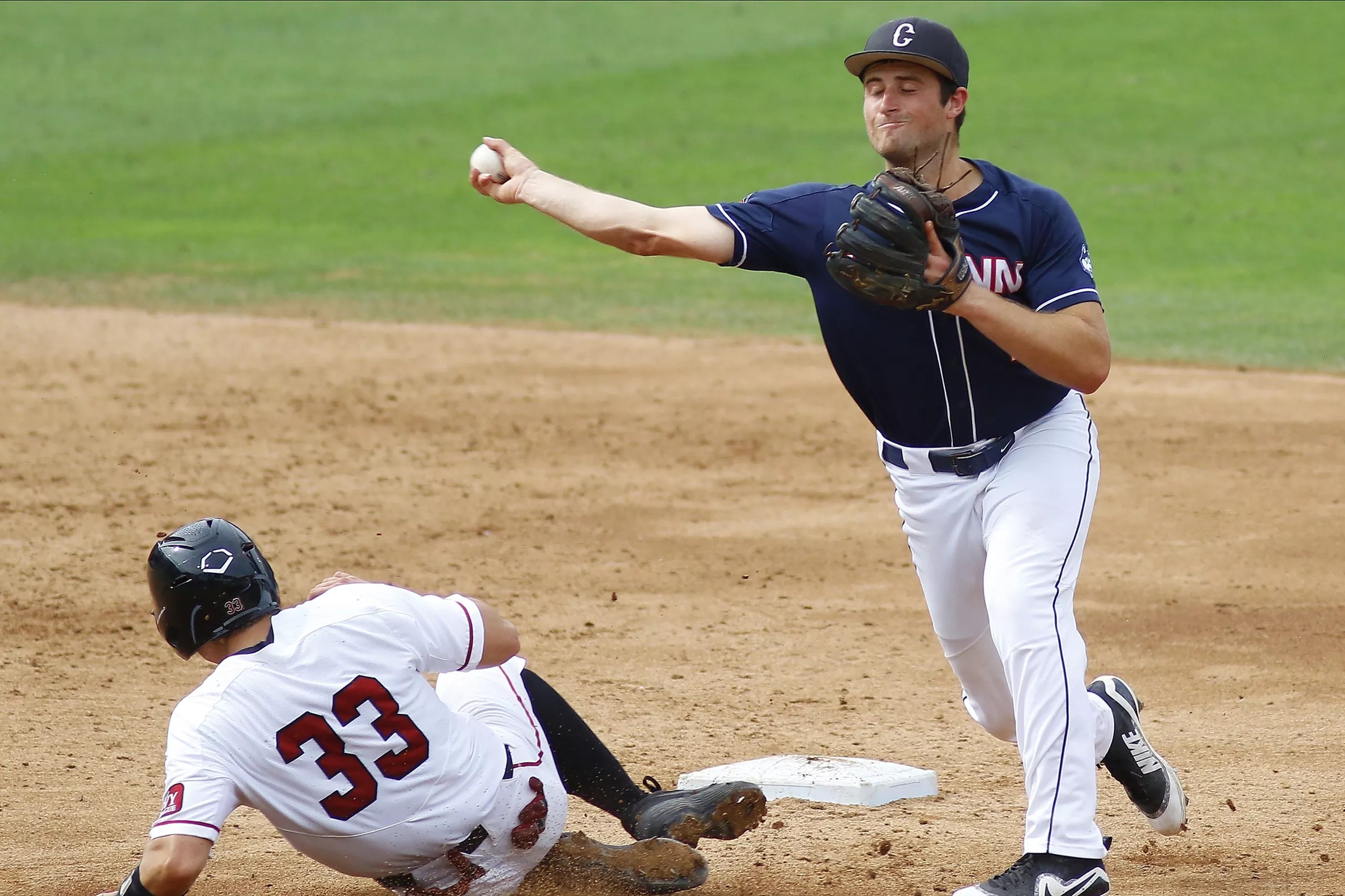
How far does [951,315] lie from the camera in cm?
385

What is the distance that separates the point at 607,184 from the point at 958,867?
15.4 metres

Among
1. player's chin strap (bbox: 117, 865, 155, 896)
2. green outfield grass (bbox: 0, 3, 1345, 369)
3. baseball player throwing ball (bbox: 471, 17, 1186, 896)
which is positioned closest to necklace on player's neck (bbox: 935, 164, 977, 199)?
baseball player throwing ball (bbox: 471, 17, 1186, 896)

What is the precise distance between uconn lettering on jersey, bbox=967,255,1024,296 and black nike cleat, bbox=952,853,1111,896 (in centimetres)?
129

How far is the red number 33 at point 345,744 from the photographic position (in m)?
3.45

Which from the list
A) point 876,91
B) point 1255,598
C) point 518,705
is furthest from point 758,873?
point 1255,598

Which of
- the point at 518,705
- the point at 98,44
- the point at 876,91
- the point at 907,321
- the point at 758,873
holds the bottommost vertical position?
the point at 758,873

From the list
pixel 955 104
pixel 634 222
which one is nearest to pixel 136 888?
pixel 634 222

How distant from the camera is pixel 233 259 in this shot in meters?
15.8

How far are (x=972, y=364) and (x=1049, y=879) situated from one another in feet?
3.86

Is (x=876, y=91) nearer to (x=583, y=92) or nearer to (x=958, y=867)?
(x=958, y=867)

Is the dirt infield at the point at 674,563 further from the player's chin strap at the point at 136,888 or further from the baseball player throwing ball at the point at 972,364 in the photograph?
the player's chin strap at the point at 136,888

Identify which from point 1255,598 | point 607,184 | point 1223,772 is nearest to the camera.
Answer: point 1223,772

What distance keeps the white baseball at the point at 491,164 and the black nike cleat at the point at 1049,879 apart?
203 centimetres

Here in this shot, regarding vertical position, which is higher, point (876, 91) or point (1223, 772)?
Result: point (876, 91)
